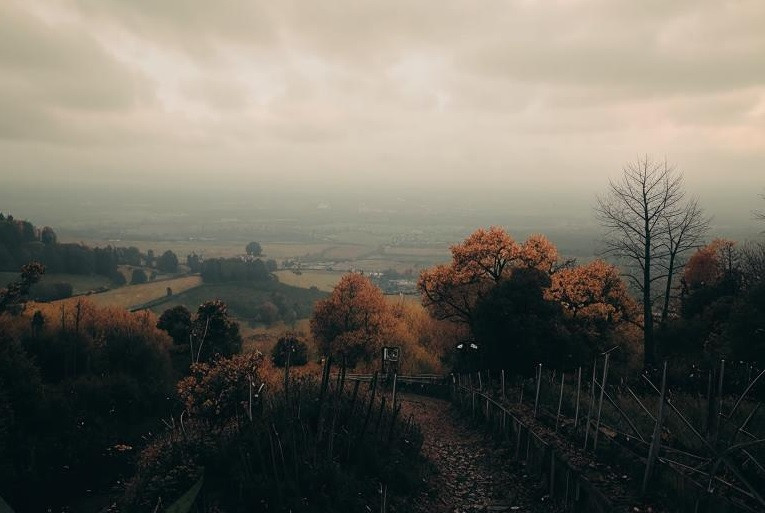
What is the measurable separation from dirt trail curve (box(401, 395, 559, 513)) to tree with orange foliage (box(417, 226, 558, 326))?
15.8m

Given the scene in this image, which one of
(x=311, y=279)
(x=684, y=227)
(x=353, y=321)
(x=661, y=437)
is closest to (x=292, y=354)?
(x=353, y=321)

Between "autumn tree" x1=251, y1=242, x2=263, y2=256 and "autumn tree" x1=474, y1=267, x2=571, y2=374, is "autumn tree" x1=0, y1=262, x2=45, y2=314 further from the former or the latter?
"autumn tree" x1=251, y1=242, x2=263, y2=256

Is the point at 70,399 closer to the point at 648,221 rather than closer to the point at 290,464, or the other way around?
the point at 290,464

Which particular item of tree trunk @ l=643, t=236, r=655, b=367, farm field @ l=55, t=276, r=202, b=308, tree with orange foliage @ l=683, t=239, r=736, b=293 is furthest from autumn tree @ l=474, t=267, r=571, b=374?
farm field @ l=55, t=276, r=202, b=308

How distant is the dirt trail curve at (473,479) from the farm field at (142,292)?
64.8 meters

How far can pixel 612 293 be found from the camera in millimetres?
29109

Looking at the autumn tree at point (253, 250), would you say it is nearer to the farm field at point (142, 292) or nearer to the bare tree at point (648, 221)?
the farm field at point (142, 292)

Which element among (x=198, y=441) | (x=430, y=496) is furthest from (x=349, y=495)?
(x=198, y=441)

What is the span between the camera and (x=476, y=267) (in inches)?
1337

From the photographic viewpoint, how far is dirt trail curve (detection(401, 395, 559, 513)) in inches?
464

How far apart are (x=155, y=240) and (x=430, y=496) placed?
565ft

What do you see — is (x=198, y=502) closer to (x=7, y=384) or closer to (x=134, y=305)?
(x=7, y=384)

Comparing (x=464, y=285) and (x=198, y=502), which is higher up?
(x=464, y=285)

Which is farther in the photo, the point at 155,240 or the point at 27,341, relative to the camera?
the point at 155,240
